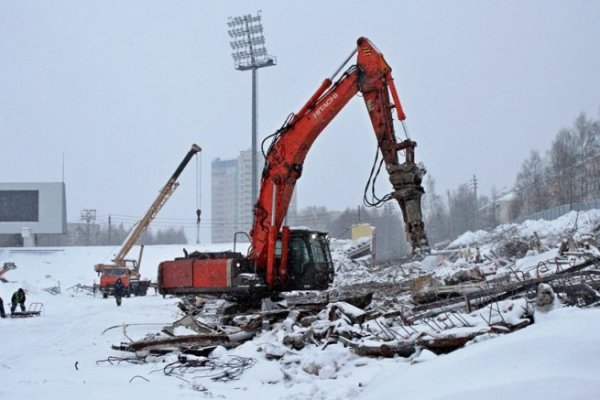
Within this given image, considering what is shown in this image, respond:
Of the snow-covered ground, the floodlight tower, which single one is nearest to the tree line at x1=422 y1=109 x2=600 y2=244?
the floodlight tower

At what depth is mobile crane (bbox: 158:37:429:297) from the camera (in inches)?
505

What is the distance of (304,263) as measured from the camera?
14969mm

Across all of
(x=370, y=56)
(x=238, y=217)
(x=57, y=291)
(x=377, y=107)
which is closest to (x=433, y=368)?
(x=377, y=107)

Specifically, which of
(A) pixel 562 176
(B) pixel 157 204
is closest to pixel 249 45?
(B) pixel 157 204

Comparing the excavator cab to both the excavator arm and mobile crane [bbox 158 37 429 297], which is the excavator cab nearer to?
mobile crane [bbox 158 37 429 297]

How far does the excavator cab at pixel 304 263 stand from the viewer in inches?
586

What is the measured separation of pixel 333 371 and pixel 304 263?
25.2 feet

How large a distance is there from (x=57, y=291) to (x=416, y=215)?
3620 centimetres

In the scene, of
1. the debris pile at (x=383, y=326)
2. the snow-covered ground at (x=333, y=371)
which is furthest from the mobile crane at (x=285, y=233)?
the snow-covered ground at (x=333, y=371)

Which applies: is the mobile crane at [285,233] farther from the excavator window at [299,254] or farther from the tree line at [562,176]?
the tree line at [562,176]

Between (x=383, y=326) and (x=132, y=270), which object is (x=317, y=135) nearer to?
(x=383, y=326)

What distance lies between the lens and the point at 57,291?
4031cm

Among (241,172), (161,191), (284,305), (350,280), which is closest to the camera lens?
(284,305)

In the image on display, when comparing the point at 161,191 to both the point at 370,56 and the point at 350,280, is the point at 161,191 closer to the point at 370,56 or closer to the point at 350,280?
the point at 350,280
